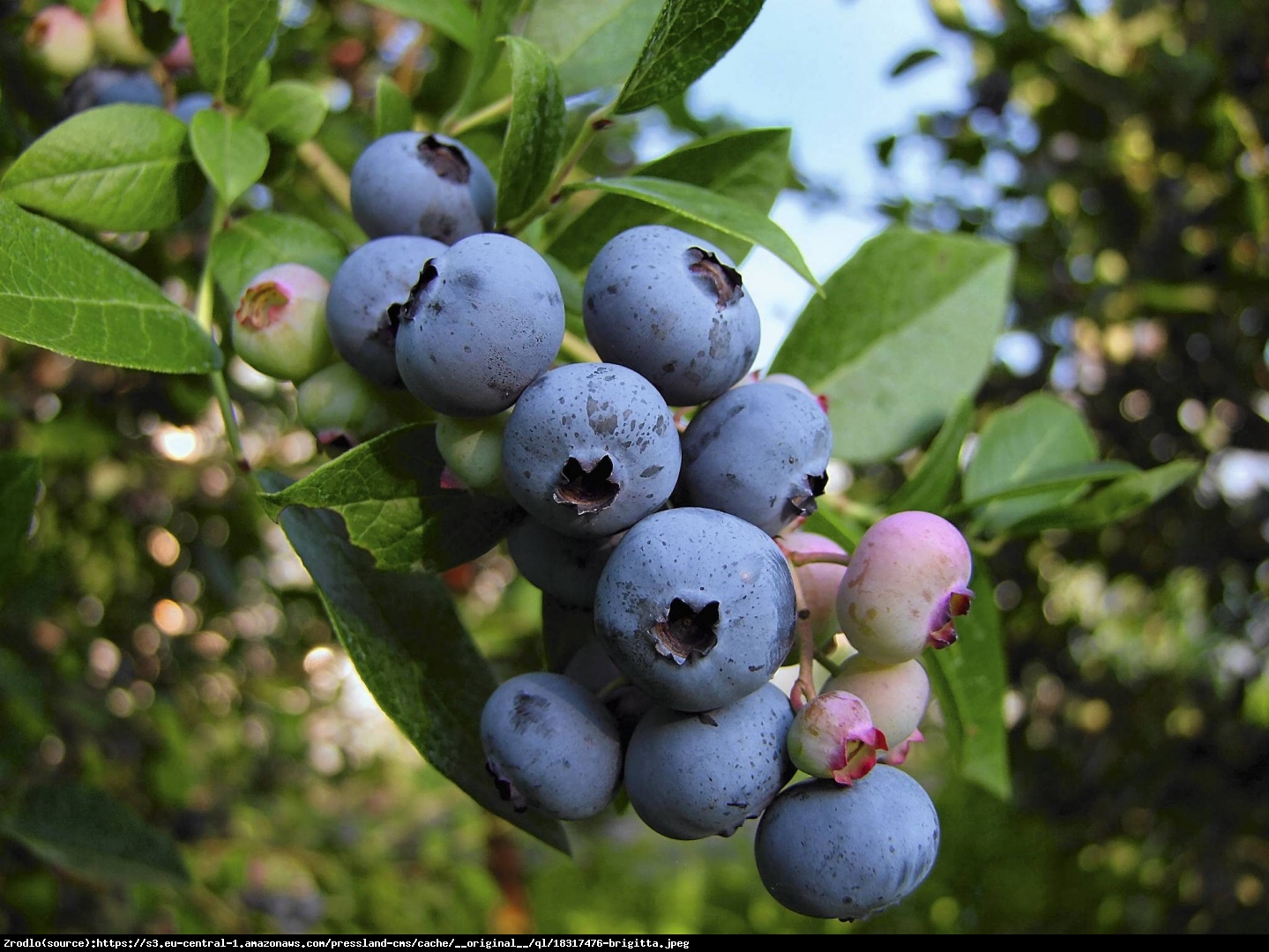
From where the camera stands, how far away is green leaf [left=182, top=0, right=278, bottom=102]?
815 millimetres

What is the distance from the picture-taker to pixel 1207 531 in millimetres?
2344

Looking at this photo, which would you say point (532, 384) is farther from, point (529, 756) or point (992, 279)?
point (992, 279)

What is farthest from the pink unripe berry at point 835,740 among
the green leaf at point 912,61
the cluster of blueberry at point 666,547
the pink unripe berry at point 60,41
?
the green leaf at point 912,61

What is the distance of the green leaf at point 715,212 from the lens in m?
0.65

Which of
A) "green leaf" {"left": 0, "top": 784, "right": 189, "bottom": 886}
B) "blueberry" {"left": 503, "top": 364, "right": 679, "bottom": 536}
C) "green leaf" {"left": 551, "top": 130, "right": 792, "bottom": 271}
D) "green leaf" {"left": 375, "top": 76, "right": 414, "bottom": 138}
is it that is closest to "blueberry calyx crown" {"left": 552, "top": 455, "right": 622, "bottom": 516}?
"blueberry" {"left": 503, "top": 364, "right": 679, "bottom": 536}

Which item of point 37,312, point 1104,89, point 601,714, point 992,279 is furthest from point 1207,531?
point 37,312

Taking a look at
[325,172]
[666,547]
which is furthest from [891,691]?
[325,172]

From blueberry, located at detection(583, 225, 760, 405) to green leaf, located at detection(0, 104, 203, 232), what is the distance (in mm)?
409

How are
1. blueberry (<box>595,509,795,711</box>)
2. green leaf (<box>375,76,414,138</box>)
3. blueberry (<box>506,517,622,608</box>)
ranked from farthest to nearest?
green leaf (<box>375,76,414,138</box>) < blueberry (<box>506,517,622,608</box>) < blueberry (<box>595,509,795,711</box>)

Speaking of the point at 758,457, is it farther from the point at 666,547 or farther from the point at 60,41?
the point at 60,41

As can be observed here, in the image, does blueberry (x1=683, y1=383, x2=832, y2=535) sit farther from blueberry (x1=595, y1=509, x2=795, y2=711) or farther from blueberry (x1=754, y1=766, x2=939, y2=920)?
blueberry (x1=754, y1=766, x2=939, y2=920)

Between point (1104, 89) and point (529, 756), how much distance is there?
1982 millimetres

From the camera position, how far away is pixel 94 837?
4.47 feet

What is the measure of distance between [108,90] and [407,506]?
673 mm
